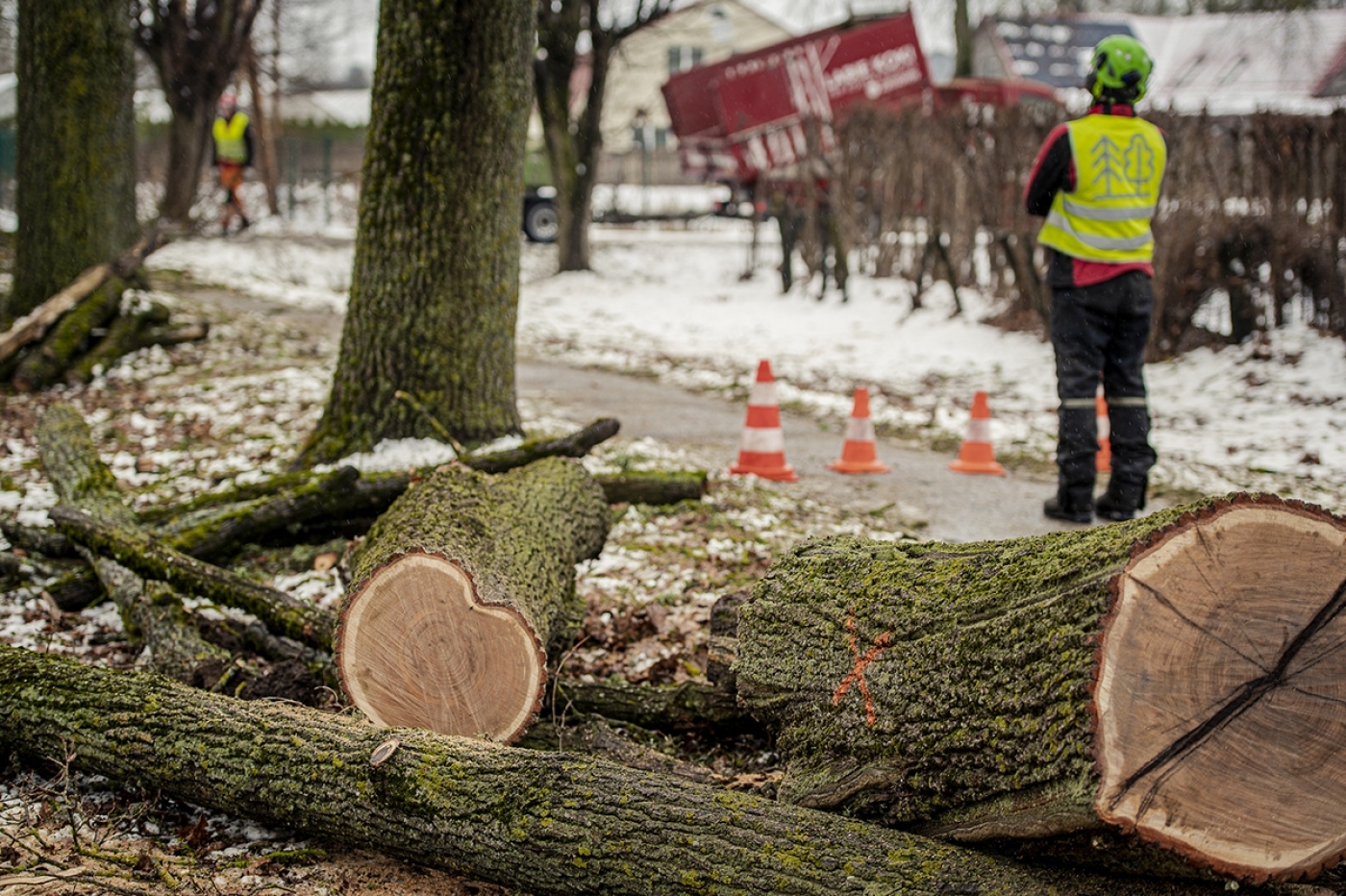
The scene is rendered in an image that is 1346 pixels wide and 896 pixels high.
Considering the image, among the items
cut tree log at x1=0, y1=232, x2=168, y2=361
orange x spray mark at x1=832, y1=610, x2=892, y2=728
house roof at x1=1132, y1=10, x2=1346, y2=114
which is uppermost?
house roof at x1=1132, y1=10, x2=1346, y2=114

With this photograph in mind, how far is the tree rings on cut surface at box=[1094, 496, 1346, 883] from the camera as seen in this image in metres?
2.08

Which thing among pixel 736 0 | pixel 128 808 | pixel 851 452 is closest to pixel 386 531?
pixel 128 808

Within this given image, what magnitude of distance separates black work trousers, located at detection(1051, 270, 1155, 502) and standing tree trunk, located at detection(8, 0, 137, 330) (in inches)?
302

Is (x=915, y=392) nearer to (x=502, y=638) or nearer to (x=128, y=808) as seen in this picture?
(x=502, y=638)

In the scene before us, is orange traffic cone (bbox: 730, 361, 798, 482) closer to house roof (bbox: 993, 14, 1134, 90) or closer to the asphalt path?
the asphalt path

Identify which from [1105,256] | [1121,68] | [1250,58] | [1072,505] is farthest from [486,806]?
[1250,58]

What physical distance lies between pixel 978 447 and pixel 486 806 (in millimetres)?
4892

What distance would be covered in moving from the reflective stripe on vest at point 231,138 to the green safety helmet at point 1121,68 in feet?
49.7

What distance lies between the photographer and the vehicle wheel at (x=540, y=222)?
20719mm

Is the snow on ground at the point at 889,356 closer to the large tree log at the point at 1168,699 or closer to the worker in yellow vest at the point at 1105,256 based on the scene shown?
the worker in yellow vest at the point at 1105,256

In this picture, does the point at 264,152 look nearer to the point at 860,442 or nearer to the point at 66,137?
the point at 66,137

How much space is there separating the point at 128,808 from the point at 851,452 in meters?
4.65

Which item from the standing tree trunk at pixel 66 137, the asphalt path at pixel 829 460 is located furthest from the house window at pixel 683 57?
the asphalt path at pixel 829 460

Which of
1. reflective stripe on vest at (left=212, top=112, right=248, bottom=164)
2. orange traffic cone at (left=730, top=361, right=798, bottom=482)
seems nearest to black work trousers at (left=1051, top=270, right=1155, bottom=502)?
orange traffic cone at (left=730, top=361, right=798, bottom=482)
